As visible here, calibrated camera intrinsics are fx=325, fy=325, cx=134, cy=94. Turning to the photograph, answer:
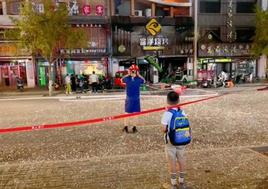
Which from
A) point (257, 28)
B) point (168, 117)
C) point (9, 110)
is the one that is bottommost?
point (9, 110)

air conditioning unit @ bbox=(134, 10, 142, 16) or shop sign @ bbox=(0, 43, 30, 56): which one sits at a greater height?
air conditioning unit @ bbox=(134, 10, 142, 16)

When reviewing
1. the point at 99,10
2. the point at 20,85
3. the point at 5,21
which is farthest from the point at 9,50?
the point at 99,10

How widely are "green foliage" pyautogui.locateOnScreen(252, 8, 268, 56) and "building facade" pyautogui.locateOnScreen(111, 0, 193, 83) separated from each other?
6490 millimetres

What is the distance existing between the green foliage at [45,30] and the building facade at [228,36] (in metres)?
13.7

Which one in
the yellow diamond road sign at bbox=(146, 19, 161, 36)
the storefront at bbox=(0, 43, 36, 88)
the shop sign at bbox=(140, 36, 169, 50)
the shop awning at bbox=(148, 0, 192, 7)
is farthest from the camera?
the shop awning at bbox=(148, 0, 192, 7)

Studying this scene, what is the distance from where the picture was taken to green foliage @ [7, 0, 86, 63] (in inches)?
874

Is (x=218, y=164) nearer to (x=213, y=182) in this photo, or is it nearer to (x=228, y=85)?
(x=213, y=182)

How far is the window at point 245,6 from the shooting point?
109 feet

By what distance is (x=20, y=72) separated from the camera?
93.8 ft

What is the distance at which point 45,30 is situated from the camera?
22.7 meters

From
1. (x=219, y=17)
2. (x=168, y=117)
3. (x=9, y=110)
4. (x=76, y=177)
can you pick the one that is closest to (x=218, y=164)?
(x=168, y=117)

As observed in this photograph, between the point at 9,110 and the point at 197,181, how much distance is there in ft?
39.1

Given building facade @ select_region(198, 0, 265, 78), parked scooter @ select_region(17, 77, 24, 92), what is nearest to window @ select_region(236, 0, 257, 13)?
building facade @ select_region(198, 0, 265, 78)

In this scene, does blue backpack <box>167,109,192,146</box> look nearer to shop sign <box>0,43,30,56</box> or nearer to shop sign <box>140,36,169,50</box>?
shop sign <box>0,43,30,56</box>
